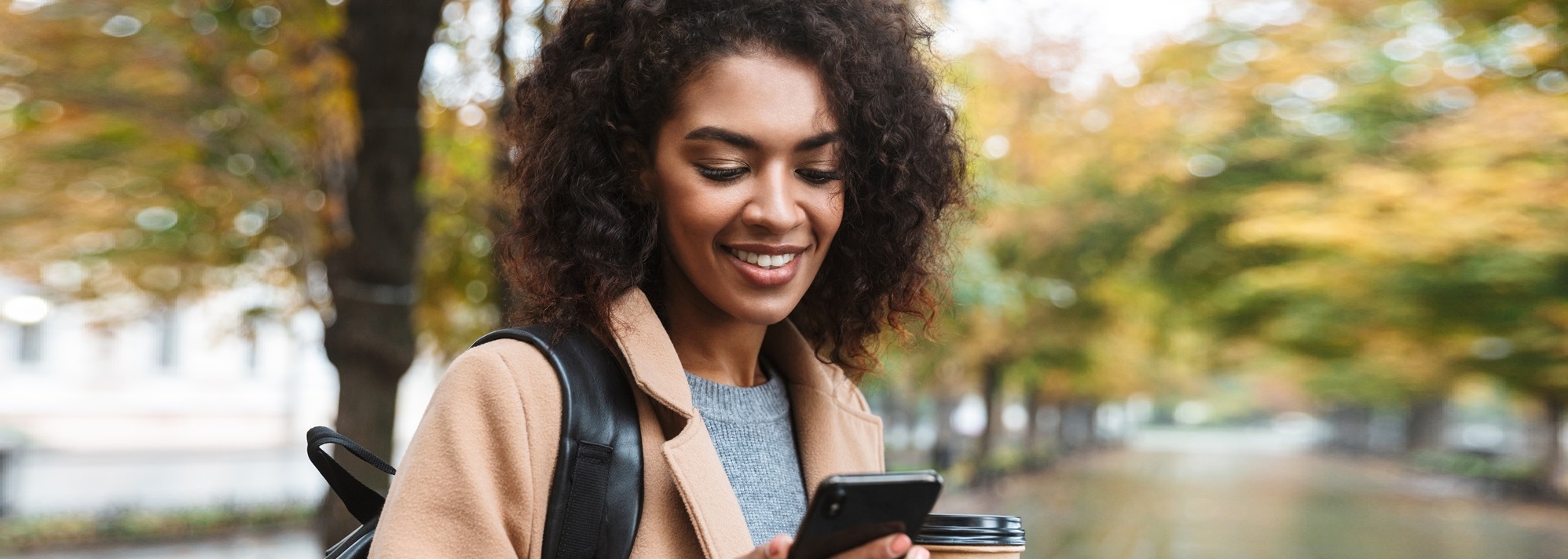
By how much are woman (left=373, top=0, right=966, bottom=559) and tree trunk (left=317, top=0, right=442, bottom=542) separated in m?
4.03

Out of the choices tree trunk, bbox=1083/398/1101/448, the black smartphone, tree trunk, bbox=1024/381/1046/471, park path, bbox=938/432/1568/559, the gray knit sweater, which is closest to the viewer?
the black smartphone

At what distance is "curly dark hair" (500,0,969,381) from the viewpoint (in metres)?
1.72

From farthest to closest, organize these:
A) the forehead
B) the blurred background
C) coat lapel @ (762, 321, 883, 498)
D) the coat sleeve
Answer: the blurred background, coat lapel @ (762, 321, 883, 498), the forehead, the coat sleeve

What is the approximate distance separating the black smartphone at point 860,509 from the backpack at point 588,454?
29 cm

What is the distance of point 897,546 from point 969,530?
20 cm

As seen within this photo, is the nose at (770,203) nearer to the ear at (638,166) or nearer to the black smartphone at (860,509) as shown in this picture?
the ear at (638,166)

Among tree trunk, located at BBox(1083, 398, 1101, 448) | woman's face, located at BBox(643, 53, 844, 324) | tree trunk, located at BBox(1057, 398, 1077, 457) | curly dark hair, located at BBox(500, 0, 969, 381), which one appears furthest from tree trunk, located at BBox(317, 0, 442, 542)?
tree trunk, located at BBox(1083, 398, 1101, 448)

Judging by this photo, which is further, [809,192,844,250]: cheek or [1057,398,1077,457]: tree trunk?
[1057,398,1077,457]: tree trunk

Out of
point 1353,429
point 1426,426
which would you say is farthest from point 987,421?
point 1353,429

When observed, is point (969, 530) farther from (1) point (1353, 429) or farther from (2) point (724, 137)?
(1) point (1353, 429)

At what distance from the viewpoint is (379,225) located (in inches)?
230

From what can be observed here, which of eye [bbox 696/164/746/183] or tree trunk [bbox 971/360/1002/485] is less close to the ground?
eye [bbox 696/164/746/183]

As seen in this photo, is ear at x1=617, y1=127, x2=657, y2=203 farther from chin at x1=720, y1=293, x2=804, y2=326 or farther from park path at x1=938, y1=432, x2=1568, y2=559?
park path at x1=938, y1=432, x2=1568, y2=559

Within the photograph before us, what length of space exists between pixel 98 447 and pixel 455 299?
→ 25.0m
